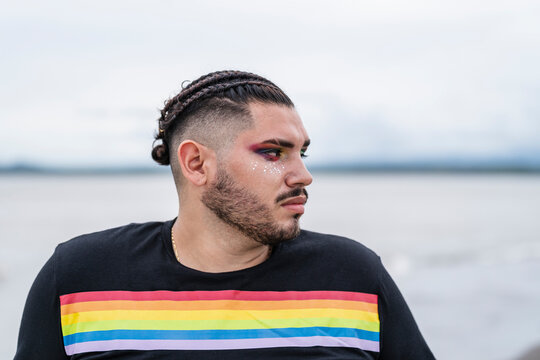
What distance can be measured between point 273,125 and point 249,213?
1.41ft

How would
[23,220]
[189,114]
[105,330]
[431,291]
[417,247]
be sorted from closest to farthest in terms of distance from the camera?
1. [105,330]
2. [189,114]
3. [431,291]
4. [417,247]
5. [23,220]

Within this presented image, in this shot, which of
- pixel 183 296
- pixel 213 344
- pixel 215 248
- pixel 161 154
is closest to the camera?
pixel 213 344

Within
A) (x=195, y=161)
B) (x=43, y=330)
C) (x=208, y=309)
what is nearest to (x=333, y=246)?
(x=208, y=309)

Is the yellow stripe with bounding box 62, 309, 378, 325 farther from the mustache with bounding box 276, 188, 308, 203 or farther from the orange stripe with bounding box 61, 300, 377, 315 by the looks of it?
the mustache with bounding box 276, 188, 308, 203

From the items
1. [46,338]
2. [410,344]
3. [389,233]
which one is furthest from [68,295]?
[389,233]

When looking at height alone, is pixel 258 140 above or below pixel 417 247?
below

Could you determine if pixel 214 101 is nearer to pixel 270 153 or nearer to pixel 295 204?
pixel 270 153

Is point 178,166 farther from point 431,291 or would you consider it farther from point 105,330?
point 431,291

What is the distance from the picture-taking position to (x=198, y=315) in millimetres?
2457

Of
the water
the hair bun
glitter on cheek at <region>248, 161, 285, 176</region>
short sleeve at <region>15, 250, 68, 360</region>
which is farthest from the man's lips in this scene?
the water

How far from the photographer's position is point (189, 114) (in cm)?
278

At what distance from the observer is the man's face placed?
252 cm

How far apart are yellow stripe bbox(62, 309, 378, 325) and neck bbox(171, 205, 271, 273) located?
0.23 meters

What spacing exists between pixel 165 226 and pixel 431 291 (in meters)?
10.3
